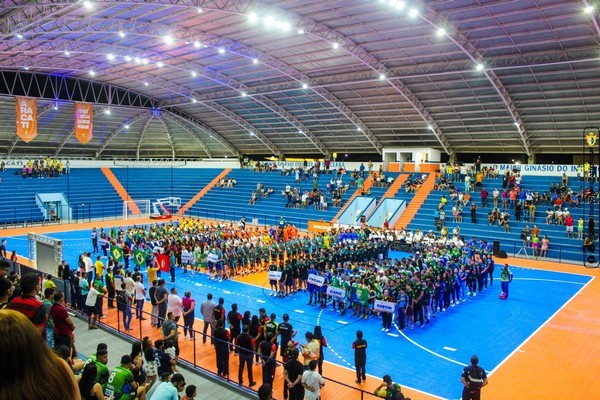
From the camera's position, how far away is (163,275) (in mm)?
25156

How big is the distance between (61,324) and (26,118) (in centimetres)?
3245

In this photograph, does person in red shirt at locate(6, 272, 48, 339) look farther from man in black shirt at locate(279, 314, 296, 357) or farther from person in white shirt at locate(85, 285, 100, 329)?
person in white shirt at locate(85, 285, 100, 329)

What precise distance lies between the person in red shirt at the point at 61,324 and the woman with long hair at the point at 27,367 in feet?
26.1

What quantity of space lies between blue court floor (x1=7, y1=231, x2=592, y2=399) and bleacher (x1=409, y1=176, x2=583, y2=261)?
19.8 feet

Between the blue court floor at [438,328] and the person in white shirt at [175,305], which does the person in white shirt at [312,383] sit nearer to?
the blue court floor at [438,328]

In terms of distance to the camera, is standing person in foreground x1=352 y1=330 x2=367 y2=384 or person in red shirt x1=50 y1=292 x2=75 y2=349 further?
standing person in foreground x1=352 y1=330 x2=367 y2=384

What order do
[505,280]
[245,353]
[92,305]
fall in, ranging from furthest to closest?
[505,280] → [92,305] → [245,353]

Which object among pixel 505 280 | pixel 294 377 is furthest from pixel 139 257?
pixel 505 280

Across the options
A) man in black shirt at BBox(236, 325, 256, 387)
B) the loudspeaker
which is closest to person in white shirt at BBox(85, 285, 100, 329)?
man in black shirt at BBox(236, 325, 256, 387)

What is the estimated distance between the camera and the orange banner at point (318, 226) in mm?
39688

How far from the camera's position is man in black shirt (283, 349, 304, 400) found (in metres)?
9.27

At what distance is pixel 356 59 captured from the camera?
35906 millimetres

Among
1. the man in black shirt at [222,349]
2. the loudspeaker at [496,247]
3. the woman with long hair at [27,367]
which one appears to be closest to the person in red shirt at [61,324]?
the man in black shirt at [222,349]

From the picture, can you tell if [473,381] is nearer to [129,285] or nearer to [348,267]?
[348,267]
